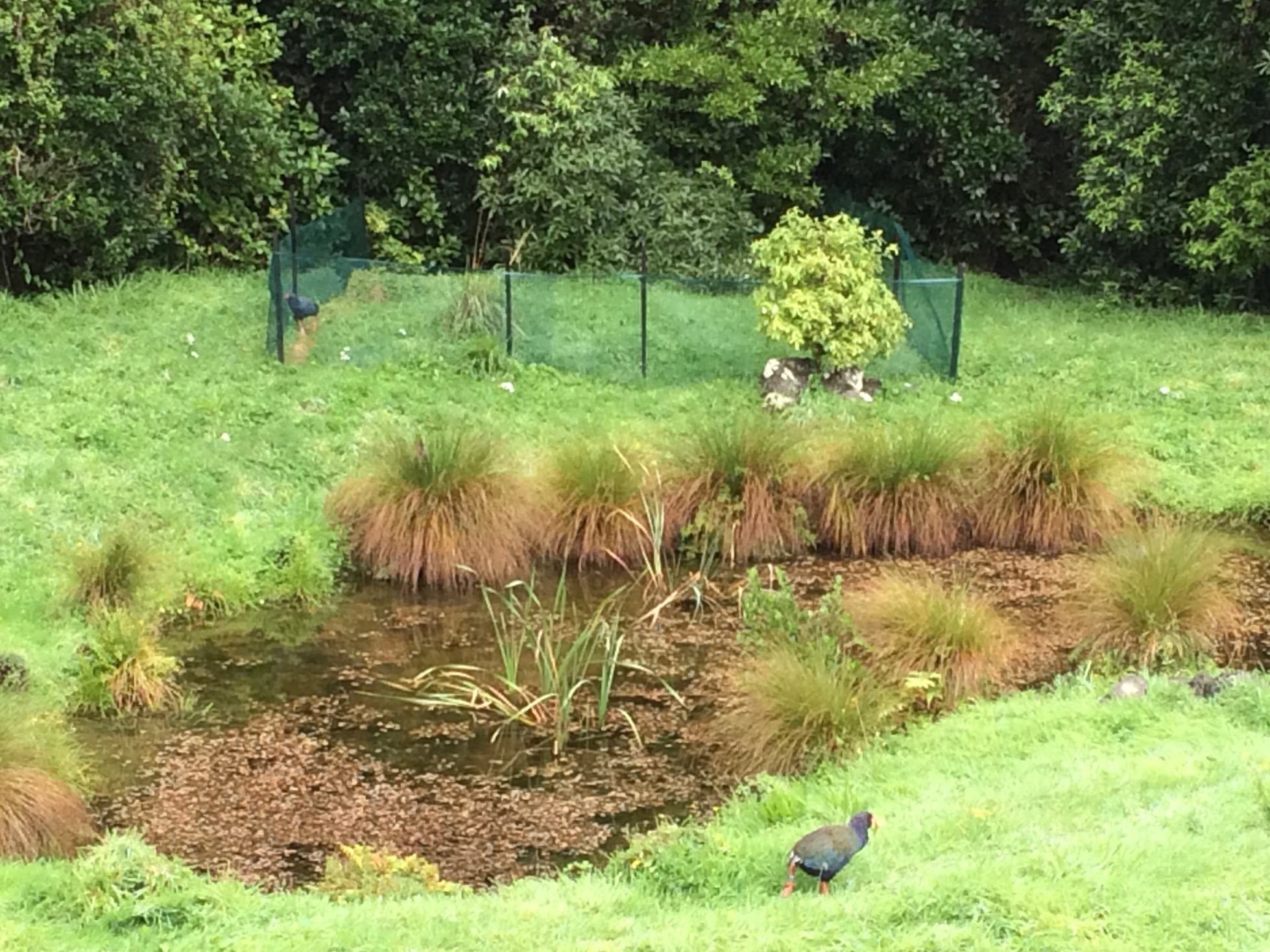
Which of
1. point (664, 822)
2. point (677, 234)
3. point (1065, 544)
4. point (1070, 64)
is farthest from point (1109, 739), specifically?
point (1070, 64)

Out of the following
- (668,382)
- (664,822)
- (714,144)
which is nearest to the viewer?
Answer: (664,822)

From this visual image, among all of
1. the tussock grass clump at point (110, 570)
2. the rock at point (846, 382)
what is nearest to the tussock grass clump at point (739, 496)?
the rock at point (846, 382)

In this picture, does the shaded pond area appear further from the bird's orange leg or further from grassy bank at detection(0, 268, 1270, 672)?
the bird's orange leg

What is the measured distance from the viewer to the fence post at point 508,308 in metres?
11.0

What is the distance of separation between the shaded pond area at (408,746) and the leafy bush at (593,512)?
0.38m

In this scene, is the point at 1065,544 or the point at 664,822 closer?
the point at 664,822

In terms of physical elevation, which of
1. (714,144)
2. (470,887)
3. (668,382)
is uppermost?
(714,144)

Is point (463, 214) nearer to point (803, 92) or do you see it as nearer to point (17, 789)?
point (803, 92)

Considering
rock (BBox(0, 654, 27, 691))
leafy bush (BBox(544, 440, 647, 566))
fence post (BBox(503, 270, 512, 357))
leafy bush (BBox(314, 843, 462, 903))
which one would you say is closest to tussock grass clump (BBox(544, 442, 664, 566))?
leafy bush (BBox(544, 440, 647, 566))

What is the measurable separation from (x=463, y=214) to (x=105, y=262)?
422cm

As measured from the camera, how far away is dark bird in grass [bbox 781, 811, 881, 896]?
407 centimetres

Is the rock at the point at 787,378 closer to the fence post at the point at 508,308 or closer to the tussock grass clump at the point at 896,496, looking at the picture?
the tussock grass clump at the point at 896,496

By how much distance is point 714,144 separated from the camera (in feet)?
50.0

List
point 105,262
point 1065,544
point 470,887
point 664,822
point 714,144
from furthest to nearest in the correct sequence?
point 714,144, point 105,262, point 1065,544, point 664,822, point 470,887
